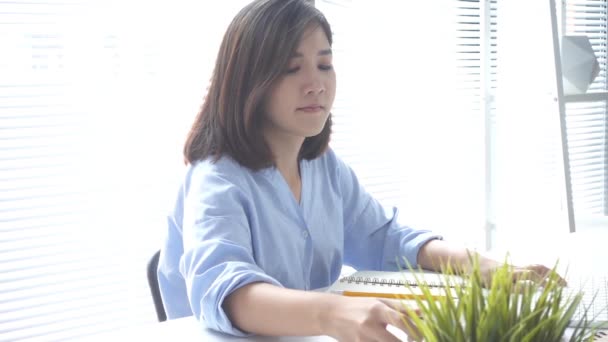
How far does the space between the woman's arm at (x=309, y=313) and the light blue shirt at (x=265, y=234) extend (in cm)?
3

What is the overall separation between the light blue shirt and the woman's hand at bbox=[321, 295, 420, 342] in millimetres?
182

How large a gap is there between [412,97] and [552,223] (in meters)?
0.85

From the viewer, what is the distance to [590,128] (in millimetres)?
3248

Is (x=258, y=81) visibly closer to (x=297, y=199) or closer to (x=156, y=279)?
(x=297, y=199)

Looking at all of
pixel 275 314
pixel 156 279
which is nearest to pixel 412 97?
pixel 156 279

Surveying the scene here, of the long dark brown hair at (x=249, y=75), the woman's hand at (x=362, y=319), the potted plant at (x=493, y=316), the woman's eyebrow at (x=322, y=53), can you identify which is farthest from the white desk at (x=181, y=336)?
the woman's eyebrow at (x=322, y=53)

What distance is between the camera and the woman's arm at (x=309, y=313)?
3.26ft

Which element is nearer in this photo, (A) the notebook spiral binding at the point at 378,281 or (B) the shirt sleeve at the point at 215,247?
(B) the shirt sleeve at the point at 215,247

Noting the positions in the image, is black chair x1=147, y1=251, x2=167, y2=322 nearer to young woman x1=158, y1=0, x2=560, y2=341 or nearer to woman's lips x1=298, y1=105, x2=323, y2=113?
young woman x1=158, y1=0, x2=560, y2=341

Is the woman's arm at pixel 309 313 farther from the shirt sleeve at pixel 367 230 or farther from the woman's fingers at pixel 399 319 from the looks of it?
the shirt sleeve at pixel 367 230

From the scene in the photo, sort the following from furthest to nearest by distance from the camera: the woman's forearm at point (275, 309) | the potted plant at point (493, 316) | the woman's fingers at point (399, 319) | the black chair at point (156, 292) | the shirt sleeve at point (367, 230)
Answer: the shirt sleeve at point (367, 230) → the black chair at point (156, 292) → the woman's forearm at point (275, 309) → the woman's fingers at point (399, 319) → the potted plant at point (493, 316)

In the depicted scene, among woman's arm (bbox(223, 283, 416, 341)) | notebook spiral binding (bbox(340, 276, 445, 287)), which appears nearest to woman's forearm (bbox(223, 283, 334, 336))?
woman's arm (bbox(223, 283, 416, 341))

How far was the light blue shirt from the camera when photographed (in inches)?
49.0

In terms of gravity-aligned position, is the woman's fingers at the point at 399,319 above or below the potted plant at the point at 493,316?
below
